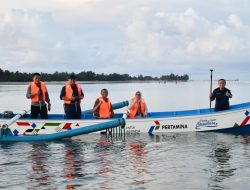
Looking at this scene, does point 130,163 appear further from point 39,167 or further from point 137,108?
point 137,108

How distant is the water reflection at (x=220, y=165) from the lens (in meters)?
10.1

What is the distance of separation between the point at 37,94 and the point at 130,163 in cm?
608

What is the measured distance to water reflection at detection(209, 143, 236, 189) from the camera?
1007cm

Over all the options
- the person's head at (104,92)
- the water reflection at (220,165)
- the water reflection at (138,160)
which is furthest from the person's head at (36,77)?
the water reflection at (220,165)

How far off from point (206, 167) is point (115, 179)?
2468mm

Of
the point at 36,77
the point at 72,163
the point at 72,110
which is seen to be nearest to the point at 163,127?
the point at 72,110

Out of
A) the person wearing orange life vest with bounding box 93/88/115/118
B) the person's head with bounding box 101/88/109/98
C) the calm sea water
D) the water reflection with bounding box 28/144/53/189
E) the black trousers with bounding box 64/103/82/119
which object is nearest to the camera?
the calm sea water

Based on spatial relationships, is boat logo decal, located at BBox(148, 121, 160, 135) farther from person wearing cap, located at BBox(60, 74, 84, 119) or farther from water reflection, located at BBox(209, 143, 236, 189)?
water reflection, located at BBox(209, 143, 236, 189)

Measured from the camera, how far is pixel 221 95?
59.1 ft

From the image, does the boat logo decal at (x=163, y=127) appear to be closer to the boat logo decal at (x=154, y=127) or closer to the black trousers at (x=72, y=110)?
the boat logo decal at (x=154, y=127)

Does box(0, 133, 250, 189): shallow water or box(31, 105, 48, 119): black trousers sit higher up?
box(31, 105, 48, 119): black trousers

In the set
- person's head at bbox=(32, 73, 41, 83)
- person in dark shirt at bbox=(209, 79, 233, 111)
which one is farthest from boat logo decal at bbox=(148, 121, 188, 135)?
person's head at bbox=(32, 73, 41, 83)

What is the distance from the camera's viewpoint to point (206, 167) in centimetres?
1152

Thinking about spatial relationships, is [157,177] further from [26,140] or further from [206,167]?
[26,140]
